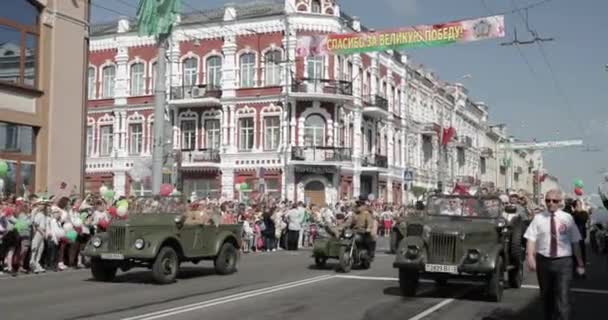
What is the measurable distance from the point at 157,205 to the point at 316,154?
27623mm

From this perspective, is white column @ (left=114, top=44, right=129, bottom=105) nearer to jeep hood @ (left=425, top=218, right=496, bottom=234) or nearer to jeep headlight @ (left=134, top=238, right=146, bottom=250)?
jeep headlight @ (left=134, top=238, right=146, bottom=250)

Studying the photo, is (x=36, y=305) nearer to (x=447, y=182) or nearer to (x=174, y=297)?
(x=174, y=297)

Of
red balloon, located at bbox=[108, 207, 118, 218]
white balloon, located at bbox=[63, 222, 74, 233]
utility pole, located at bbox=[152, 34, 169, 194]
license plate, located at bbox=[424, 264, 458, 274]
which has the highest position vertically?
utility pole, located at bbox=[152, 34, 169, 194]

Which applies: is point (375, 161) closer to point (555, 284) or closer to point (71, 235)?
point (71, 235)

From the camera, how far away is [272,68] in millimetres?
45312

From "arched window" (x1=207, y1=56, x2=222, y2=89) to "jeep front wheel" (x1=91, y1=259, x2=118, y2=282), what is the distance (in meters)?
32.0

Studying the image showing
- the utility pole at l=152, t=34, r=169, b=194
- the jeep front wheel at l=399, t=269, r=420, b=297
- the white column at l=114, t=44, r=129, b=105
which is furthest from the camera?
the white column at l=114, t=44, r=129, b=105

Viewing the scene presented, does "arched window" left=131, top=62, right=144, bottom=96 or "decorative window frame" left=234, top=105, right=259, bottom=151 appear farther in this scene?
"arched window" left=131, top=62, right=144, bottom=96

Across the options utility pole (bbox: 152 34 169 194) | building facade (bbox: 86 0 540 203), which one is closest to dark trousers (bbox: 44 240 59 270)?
utility pole (bbox: 152 34 169 194)

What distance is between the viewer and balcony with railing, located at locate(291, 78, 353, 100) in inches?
1721

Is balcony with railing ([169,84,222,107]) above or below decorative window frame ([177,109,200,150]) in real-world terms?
above

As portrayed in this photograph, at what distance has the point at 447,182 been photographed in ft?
239

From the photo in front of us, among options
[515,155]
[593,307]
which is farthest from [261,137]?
[515,155]

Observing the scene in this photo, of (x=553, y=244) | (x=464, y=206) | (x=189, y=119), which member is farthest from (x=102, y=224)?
(x=189, y=119)
